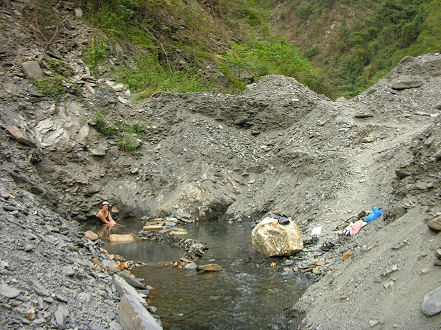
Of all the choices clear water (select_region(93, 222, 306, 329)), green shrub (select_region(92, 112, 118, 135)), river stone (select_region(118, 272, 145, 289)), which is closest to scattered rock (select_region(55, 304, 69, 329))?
clear water (select_region(93, 222, 306, 329))

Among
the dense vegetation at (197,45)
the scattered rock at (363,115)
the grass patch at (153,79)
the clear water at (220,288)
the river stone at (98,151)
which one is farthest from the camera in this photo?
the dense vegetation at (197,45)

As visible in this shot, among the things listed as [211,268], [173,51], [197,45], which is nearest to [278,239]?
[211,268]

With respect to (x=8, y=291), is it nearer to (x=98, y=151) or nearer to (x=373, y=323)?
(x=373, y=323)

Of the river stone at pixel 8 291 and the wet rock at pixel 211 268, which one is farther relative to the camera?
the wet rock at pixel 211 268

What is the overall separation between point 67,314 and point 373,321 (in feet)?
9.44

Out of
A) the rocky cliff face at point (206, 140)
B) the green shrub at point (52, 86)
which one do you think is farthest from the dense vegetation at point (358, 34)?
the green shrub at point (52, 86)

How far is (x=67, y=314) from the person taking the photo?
321 centimetres

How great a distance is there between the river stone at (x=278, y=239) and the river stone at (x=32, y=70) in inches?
351

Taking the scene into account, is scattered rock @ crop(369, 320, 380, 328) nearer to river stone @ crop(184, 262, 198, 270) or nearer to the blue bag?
the blue bag

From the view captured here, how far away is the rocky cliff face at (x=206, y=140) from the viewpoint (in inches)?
322

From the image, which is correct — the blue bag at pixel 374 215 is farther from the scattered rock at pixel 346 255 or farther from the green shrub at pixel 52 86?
the green shrub at pixel 52 86

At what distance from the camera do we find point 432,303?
2.66 meters

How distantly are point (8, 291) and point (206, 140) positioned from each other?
8122mm

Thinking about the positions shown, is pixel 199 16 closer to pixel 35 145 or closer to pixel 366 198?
pixel 35 145
